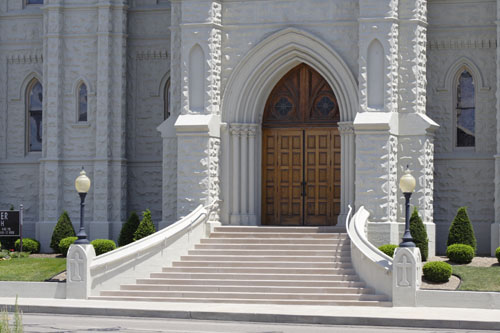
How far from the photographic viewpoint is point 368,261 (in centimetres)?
2316

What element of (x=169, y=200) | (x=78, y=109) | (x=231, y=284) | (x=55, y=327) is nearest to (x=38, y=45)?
(x=78, y=109)

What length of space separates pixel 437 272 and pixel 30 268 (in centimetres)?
1034

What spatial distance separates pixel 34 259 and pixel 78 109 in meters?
5.92

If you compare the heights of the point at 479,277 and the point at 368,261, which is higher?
the point at 368,261

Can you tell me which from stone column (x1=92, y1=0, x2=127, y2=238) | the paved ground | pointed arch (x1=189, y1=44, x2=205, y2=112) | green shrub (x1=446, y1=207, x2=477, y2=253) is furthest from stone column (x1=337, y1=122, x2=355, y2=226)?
the paved ground

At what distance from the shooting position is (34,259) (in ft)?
91.3

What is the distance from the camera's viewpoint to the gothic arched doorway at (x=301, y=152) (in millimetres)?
29156

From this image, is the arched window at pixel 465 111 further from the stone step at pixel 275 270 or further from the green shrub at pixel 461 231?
the stone step at pixel 275 270

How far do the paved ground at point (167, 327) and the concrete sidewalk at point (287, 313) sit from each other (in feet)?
1.19

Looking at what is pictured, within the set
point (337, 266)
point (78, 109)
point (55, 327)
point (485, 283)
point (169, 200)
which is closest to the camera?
point (55, 327)

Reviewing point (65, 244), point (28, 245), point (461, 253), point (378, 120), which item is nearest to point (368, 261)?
point (461, 253)

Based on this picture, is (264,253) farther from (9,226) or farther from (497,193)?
(9,226)

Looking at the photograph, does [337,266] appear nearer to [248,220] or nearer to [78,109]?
[248,220]

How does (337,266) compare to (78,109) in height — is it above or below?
below
